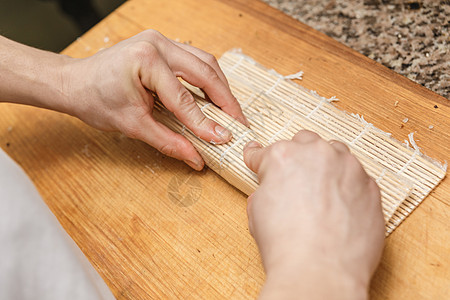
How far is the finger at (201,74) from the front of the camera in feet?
3.22

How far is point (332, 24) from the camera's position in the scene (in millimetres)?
1309

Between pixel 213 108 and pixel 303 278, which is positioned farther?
pixel 213 108

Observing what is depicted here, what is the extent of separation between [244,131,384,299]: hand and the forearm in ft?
2.17

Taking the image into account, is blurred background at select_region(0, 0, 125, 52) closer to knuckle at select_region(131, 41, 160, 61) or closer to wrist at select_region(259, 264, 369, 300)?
knuckle at select_region(131, 41, 160, 61)

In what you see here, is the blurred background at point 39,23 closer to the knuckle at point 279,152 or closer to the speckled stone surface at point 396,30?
the speckled stone surface at point 396,30

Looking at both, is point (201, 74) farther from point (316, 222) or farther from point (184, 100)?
point (316, 222)

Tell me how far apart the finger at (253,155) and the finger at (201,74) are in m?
0.14

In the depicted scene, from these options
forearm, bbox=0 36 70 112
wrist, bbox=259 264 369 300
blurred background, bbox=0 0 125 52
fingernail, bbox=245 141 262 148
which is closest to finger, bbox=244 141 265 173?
fingernail, bbox=245 141 262 148

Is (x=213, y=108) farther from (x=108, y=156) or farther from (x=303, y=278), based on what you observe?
(x=303, y=278)

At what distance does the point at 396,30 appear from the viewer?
1235 millimetres

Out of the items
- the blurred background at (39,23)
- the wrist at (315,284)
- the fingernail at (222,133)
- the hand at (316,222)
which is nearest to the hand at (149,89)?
the fingernail at (222,133)

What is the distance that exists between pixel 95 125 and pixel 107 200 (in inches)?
8.6

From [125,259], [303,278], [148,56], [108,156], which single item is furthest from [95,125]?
[303,278]

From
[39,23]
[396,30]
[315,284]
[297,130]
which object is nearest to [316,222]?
[315,284]
